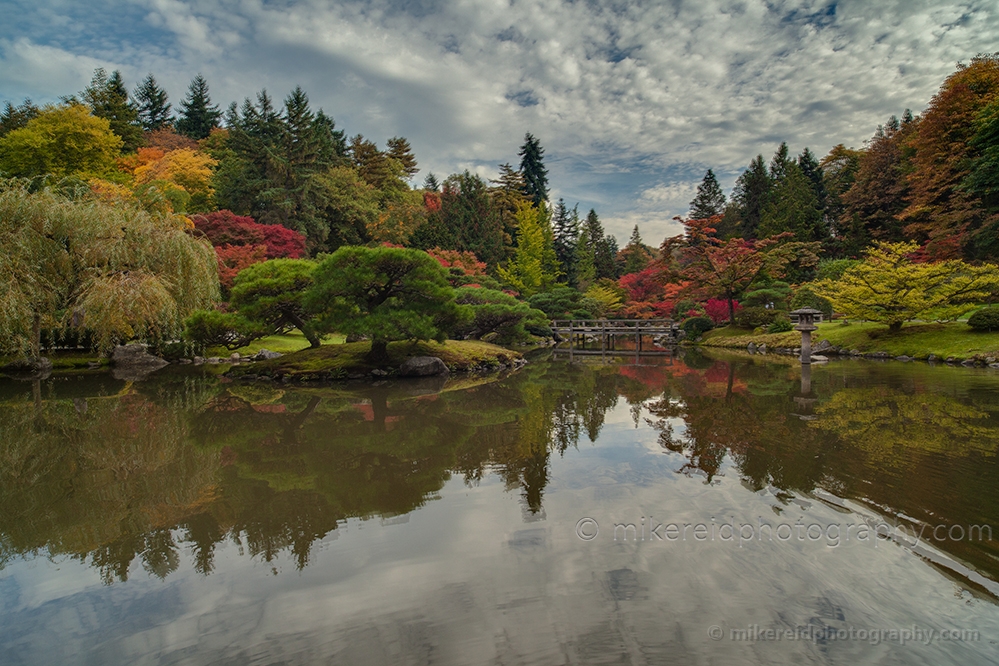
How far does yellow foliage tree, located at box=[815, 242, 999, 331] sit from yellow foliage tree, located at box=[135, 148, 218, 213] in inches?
1050

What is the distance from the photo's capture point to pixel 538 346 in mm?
25359

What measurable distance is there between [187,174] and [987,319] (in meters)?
30.2

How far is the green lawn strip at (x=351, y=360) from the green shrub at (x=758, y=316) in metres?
12.7

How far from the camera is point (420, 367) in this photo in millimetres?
12258

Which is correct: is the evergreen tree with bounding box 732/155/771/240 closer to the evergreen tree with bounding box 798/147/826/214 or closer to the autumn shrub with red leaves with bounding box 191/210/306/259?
the evergreen tree with bounding box 798/147/826/214

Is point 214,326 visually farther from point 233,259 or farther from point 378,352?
point 233,259

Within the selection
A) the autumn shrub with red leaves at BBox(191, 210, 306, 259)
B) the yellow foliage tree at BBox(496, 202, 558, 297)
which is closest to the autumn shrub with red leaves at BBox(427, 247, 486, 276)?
the yellow foliage tree at BBox(496, 202, 558, 297)

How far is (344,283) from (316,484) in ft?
22.6

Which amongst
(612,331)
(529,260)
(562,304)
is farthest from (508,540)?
(529,260)

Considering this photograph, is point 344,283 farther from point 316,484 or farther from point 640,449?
point 640,449

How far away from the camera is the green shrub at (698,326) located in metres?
23.2

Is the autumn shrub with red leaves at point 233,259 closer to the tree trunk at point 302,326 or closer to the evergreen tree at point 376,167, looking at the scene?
the tree trunk at point 302,326

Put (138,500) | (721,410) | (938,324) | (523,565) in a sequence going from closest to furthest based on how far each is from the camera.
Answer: (523,565) → (138,500) → (721,410) → (938,324)

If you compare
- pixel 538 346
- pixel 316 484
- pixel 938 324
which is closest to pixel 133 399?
pixel 316 484
